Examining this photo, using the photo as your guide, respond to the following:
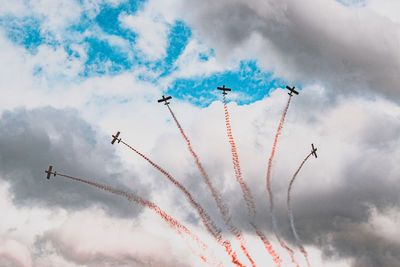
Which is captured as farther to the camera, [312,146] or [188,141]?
[312,146]

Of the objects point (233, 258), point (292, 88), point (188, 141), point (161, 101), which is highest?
point (292, 88)

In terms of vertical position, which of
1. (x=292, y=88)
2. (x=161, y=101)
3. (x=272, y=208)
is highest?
(x=292, y=88)

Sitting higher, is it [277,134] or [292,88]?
[292,88]

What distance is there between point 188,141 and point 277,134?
103ft

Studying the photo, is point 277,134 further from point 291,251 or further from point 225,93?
point 291,251

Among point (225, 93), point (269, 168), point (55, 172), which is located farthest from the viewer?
point (55, 172)

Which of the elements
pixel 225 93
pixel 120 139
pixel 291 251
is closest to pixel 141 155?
pixel 120 139

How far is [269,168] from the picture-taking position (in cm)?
11712

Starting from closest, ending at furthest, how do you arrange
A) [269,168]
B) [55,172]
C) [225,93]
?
[269,168] → [225,93] → [55,172]

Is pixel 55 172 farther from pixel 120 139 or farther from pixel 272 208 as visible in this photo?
pixel 272 208

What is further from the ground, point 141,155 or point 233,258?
point 141,155

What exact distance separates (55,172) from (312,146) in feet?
332

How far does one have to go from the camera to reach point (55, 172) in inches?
5335

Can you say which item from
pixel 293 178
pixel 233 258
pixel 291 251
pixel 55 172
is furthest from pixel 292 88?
pixel 55 172
